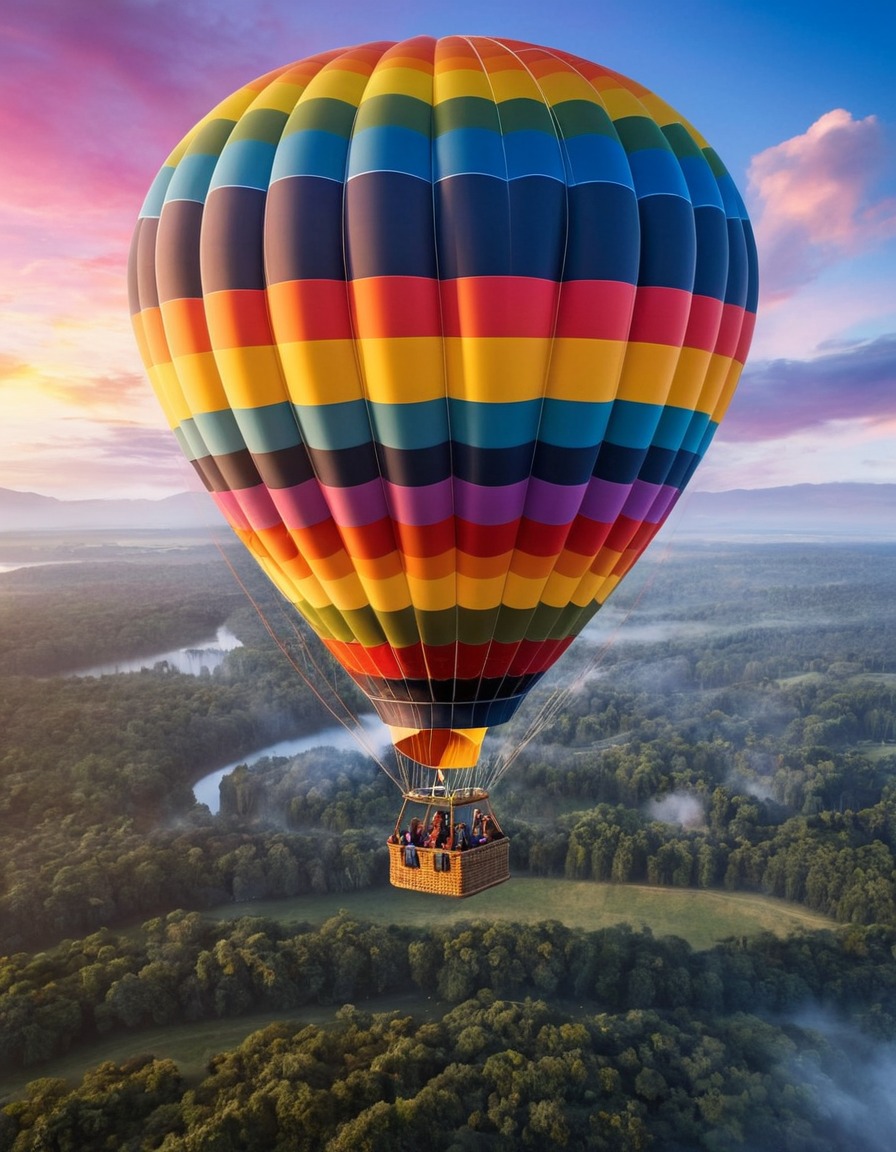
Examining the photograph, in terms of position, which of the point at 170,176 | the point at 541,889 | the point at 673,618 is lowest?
the point at 541,889

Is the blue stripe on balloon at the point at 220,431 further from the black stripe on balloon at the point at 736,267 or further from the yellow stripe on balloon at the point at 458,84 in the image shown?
the black stripe on balloon at the point at 736,267

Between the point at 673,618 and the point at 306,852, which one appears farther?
the point at 673,618

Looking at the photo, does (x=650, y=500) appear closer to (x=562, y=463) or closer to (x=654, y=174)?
(x=562, y=463)

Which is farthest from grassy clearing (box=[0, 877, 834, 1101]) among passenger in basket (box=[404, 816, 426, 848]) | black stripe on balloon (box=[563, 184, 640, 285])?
black stripe on balloon (box=[563, 184, 640, 285])

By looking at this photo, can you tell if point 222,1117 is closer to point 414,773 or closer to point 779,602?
point 414,773

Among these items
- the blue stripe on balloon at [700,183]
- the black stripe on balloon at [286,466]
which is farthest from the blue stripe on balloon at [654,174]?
the black stripe on balloon at [286,466]

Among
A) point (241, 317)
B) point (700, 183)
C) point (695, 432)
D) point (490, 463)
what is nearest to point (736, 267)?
point (700, 183)

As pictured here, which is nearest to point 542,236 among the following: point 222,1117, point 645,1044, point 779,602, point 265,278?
point 265,278
